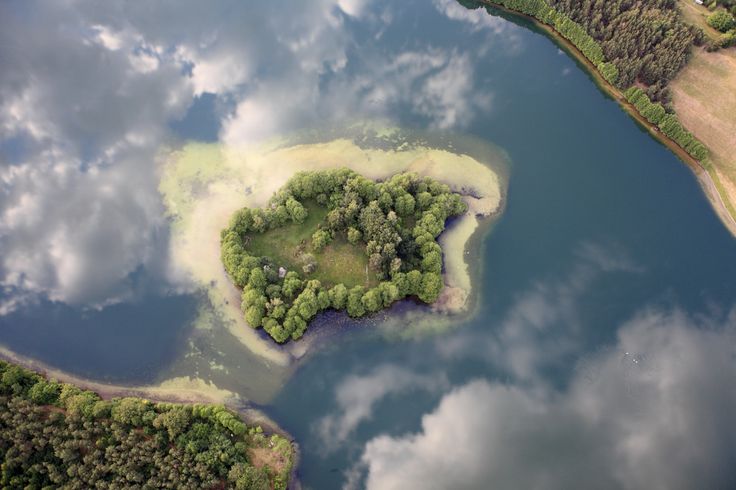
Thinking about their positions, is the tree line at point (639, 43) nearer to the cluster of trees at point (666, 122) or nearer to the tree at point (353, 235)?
the cluster of trees at point (666, 122)

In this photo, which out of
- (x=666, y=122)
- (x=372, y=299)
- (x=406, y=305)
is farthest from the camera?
(x=666, y=122)

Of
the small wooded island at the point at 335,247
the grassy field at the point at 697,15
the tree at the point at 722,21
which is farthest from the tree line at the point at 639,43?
the small wooded island at the point at 335,247

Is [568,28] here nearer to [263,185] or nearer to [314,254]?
[263,185]

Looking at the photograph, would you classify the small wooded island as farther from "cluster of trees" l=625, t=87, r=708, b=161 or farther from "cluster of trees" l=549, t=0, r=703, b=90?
"cluster of trees" l=549, t=0, r=703, b=90

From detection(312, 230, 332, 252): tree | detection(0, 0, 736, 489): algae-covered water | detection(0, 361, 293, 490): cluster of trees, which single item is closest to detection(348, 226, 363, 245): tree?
detection(312, 230, 332, 252): tree

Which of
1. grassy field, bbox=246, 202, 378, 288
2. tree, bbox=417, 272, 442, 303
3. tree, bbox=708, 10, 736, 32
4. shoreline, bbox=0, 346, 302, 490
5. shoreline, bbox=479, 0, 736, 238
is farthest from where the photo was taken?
tree, bbox=708, 10, 736, 32

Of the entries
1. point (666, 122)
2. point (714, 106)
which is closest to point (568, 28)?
point (666, 122)
